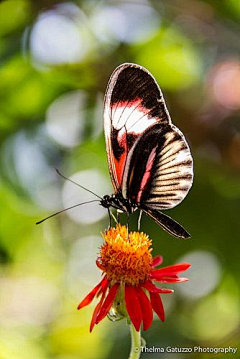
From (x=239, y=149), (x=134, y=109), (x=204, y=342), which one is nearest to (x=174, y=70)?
(x=239, y=149)

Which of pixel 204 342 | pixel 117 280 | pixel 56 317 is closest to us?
pixel 117 280

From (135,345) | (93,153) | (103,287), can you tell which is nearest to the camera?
(135,345)

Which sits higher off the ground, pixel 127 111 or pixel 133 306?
pixel 127 111

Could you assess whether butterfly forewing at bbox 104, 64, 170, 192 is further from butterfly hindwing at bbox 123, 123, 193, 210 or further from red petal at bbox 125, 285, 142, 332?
red petal at bbox 125, 285, 142, 332

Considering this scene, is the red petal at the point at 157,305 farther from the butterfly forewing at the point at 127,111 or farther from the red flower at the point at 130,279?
the butterfly forewing at the point at 127,111

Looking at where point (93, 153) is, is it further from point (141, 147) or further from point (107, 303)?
point (107, 303)

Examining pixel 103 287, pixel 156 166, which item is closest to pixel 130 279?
pixel 103 287

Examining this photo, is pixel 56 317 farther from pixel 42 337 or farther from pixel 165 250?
pixel 165 250
